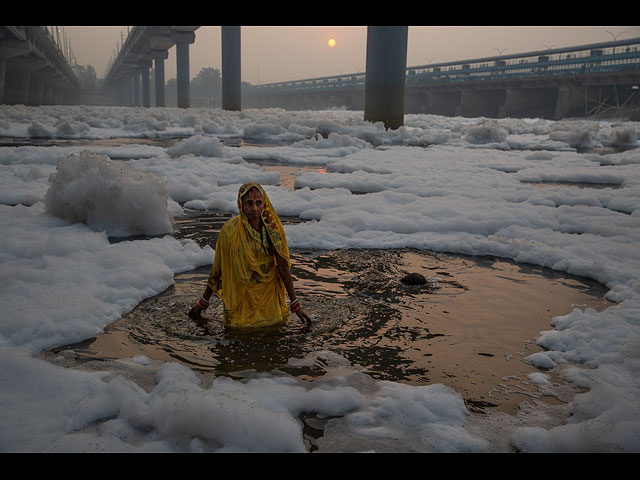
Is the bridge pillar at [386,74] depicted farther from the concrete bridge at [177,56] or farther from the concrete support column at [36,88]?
the concrete support column at [36,88]

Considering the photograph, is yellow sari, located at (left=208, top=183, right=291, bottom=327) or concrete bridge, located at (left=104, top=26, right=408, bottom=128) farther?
concrete bridge, located at (left=104, top=26, right=408, bottom=128)

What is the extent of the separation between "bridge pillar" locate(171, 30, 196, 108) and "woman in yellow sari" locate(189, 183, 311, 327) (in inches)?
1749

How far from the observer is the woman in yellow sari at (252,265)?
11.6ft

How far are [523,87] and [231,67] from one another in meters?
19.2

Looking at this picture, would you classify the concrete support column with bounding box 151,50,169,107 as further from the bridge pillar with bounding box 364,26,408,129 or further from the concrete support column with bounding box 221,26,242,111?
the bridge pillar with bounding box 364,26,408,129

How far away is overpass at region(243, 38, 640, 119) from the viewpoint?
30.5 meters

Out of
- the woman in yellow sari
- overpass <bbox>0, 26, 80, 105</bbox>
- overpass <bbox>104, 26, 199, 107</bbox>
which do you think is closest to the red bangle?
the woman in yellow sari

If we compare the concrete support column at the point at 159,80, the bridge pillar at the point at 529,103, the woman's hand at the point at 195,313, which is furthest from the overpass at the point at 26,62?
the bridge pillar at the point at 529,103

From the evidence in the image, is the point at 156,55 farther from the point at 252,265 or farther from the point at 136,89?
the point at 252,265

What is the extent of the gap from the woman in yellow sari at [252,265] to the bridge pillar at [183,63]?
146 ft

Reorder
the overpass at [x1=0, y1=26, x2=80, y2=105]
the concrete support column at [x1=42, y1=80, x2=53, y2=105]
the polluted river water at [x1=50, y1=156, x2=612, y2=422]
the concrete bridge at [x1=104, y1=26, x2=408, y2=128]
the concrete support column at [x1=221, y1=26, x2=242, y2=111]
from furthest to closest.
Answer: the concrete support column at [x1=42, y1=80, x2=53, y2=105], the concrete support column at [x1=221, y1=26, x2=242, y2=111], the overpass at [x1=0, y1=26, x2=80, y2=105], the concrete bridge at [x1=104, y1=26, x2=408, y2=128], the polluted river water at [x1=50, y1=156, x2=612, y2=422]

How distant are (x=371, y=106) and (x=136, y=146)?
9469 mm
